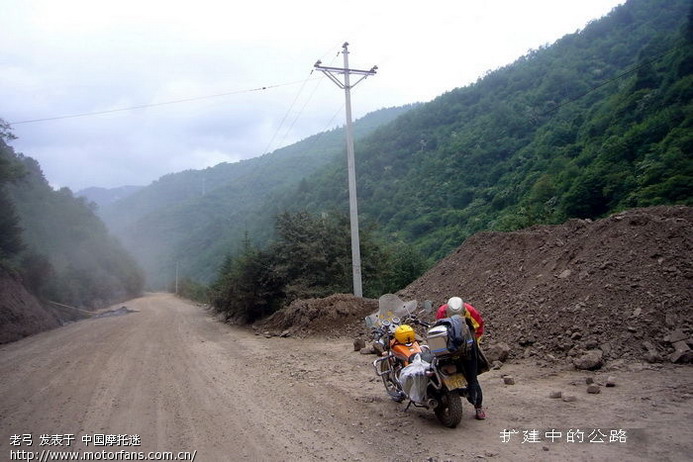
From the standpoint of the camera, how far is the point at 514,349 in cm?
757

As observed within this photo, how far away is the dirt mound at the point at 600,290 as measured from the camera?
21.6 feet

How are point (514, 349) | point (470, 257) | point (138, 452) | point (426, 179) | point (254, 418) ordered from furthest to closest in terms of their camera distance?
1. point (426, 179)
2. point (470, 257)
3. point (514, 349)
4. point (254, 418)
5. point (138, 452)

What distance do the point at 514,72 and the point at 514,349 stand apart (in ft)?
204

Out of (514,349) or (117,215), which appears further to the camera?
(117,215)

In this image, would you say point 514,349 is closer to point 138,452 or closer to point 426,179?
point 138,452

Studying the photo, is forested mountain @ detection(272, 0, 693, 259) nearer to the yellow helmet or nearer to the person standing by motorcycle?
the yellow helmet

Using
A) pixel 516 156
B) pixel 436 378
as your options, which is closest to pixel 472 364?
pixel 436 378

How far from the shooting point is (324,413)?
562 cm

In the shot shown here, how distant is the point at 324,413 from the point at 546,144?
1560 inches

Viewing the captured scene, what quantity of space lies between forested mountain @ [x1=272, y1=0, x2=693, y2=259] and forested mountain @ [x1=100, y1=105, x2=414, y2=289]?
9.55 metres

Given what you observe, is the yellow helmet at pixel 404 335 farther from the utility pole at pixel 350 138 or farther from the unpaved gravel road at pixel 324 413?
the utility pole at pixel 350 138

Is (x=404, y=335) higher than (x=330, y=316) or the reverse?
higher

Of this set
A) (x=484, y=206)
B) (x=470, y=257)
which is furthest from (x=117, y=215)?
(x=470, y=257)

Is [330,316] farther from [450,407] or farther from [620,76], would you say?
[620,76]
